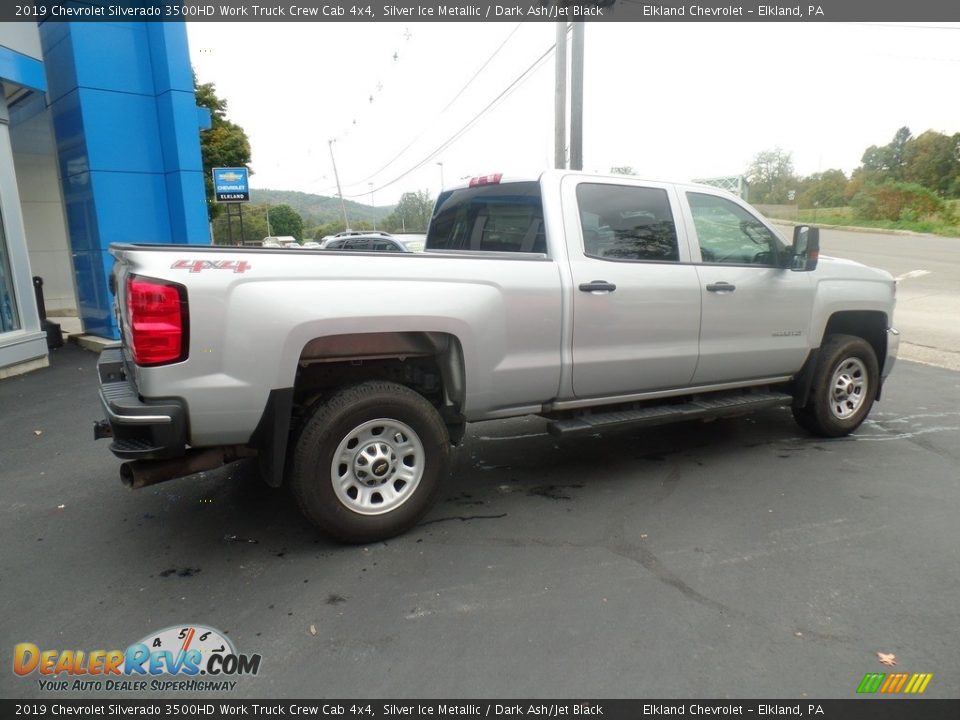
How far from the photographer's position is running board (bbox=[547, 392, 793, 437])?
4.20 m

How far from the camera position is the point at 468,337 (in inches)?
146

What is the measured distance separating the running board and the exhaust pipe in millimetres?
1992

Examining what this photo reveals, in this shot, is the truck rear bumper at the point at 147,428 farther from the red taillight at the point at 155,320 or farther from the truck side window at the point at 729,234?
the truck side window at the point at 729,234

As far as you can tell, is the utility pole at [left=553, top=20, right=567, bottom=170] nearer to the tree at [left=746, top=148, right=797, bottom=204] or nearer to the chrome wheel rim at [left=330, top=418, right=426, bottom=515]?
the chrome wheel rim at [left=330, top=418, right=426, bottom=515]

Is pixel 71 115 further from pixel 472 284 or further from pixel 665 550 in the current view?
pixel 665 550

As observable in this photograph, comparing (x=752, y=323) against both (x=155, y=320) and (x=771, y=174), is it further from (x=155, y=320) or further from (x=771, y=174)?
(x=771, y=174)

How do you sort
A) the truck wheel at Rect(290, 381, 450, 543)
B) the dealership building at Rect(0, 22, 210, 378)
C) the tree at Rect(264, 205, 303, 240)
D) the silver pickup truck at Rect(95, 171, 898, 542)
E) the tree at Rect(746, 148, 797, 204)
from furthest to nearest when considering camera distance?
the tree at Rect(264, 205, 303, 240) → the tree at Rect(746, 148, 797, 204) → the dealership building at Rect(0, 22, 210, 378) → the truck wheel at Rect(290, 381, 450, 543) → the silver pickup truck at Rect(95, 171, 898, 542)

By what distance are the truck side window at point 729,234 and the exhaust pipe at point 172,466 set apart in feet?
11.5

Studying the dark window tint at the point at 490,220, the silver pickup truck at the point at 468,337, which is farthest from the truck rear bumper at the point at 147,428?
the dark window tint at the point at 490,220

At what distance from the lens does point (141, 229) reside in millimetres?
10766

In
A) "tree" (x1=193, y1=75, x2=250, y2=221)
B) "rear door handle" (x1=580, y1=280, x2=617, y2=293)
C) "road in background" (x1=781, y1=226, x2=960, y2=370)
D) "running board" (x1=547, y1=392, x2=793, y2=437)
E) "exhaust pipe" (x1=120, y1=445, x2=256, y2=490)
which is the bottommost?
"road in background" (x1=781, y1=226, x2=960, y2=370)

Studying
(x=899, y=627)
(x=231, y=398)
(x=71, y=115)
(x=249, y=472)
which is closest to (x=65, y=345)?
(x=71, y=115)

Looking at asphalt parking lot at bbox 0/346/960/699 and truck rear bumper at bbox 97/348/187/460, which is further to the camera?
truck rear bumper at bbox 97/348/187/460

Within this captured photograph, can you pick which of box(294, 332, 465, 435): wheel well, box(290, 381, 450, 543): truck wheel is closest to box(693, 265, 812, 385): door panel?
box(294, 332, 465, 435): wheel well
